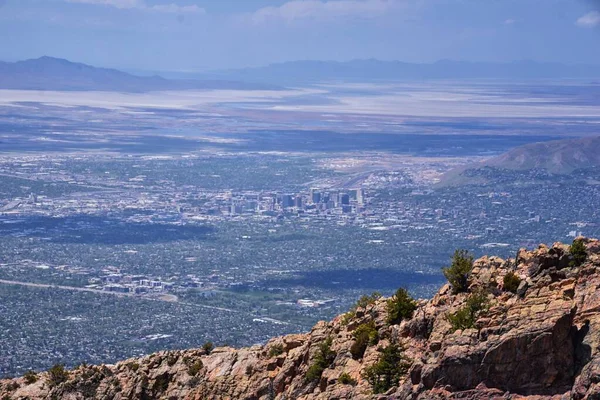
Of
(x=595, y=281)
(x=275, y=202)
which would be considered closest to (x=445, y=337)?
(x=595, y=281)

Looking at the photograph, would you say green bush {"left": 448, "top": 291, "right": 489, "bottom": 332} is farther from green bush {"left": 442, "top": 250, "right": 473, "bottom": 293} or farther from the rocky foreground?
green bush {"left": 442, "top": 250, "right": 473, "bottom": 293}

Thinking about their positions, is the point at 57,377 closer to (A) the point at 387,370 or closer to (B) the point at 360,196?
(A) the point at 387,370

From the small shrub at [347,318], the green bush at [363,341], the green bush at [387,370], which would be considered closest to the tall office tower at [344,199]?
the small shrub at [347,318]

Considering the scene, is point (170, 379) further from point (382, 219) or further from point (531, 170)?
point (531, 170)

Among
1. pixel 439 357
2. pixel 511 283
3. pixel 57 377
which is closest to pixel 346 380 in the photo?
pixel 439 357

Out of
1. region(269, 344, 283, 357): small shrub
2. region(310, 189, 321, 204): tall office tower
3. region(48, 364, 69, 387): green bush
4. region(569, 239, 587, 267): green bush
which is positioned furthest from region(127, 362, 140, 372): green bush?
region(310, 189, 321, 204): tall office tower
